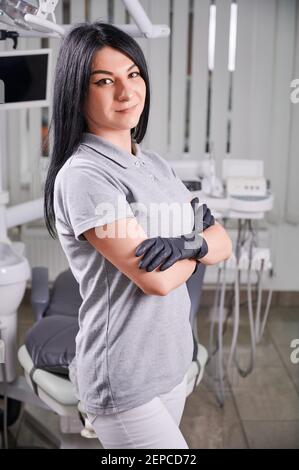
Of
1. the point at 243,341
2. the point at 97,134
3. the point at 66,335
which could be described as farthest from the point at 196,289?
the point at 243,341

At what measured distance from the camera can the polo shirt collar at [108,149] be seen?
1.04 m

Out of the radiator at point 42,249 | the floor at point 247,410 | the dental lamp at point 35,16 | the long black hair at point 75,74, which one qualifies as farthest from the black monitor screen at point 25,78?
the radiator at point 42,249

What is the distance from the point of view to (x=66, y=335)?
1.82m

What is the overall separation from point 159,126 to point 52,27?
5.08 ft

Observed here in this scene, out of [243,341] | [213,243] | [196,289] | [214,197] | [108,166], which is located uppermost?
[108,166]

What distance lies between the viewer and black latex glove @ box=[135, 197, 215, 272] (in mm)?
977

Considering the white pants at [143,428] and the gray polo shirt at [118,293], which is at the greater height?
the gray polo shirt at [118,293]

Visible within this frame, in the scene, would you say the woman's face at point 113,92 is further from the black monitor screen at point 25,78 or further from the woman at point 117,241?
the black monitor screen at point 25,78

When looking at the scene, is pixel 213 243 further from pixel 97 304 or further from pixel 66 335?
pixel 66 335

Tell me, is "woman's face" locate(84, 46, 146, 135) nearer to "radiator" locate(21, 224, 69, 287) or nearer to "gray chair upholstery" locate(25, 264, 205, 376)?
"gray chair upholstery" locate(25, 264, 205, 376)

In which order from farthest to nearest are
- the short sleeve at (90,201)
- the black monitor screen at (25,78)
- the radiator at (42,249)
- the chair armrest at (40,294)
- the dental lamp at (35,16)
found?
the radiator at (42,249), the chair armrest at (40,294), the black monitor screen at (25,78), the dental lamp at (35,16), the short sleeve at (90,201)

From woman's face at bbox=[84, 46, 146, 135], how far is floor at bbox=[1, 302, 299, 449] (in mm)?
1285

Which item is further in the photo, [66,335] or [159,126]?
[159,126]

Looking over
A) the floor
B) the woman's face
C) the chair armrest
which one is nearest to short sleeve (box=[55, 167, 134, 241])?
the woman's face
